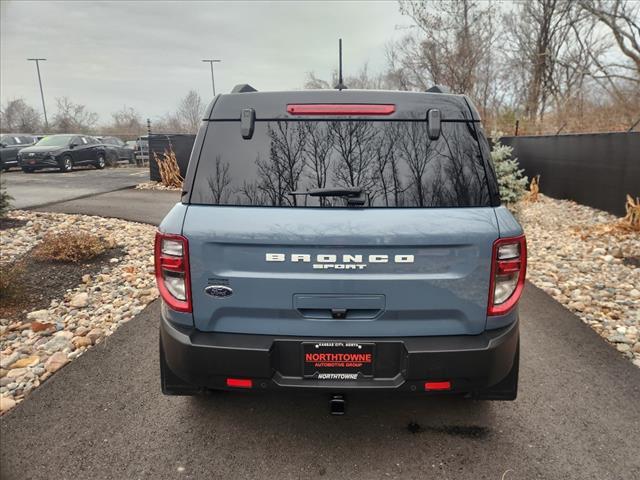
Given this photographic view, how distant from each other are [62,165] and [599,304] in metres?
21.6

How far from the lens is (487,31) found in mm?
21047

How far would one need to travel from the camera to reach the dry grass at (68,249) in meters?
6.01

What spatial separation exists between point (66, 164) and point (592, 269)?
21.4 meters

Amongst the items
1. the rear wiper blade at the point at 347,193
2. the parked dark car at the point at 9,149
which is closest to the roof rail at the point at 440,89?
the rear wiper blade at the point at 347,193

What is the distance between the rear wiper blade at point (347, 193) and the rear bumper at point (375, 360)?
69 cm

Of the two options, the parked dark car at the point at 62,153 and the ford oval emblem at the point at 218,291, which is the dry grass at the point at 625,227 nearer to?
the ford oval emblem at the point at 218,291

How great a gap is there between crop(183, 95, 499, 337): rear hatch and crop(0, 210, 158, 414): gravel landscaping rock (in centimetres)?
214

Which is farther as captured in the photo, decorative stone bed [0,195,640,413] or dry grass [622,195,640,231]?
dry grass [622,195,640,231]

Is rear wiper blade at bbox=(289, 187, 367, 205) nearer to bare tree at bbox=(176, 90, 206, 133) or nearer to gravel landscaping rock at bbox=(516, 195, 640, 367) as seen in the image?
gravel landscaping rock at bbox=(516, 195, 640, 367)

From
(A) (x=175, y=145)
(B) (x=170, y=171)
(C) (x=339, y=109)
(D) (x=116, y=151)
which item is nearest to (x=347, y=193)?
(C) (x=339, y=109)

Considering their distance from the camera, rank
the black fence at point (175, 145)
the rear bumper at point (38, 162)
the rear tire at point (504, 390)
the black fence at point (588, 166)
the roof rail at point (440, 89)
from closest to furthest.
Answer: the rear tire at point (504, 390), the roof rail at point (440, 89), the black fence at point (588, 166), the black fence at point (175, 145), the rear bumper at point (38, 162)

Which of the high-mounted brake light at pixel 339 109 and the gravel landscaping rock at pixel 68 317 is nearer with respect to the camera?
the high-mounted brake light at pixel 339 109

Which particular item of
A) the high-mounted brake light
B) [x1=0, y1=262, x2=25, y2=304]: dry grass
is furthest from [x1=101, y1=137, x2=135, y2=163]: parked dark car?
the high-mounted brake light

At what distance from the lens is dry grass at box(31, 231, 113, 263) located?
6008mm
